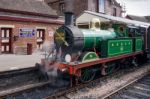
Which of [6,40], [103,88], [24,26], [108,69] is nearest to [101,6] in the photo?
[24,26]

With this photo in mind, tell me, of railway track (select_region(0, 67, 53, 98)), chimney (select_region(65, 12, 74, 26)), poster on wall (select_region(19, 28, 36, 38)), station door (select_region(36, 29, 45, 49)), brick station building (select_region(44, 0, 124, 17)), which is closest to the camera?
railway track (select_region(0, 67, 53, 98))

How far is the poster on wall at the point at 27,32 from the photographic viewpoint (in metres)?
20.4

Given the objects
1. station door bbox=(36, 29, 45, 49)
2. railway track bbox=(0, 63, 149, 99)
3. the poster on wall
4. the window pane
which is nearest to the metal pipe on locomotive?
railway track bbox=(0, 63, 149, 99)

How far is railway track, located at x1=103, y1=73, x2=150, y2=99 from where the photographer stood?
28.8 ft

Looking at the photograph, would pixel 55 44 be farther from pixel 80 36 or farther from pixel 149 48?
pixel 149 48

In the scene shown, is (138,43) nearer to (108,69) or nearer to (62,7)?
(108,69)

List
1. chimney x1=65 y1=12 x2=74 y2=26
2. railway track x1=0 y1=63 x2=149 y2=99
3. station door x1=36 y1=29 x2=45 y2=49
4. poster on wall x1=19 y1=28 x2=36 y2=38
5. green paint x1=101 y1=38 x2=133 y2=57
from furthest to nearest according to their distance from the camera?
station door x1=36 y1=29 x2=45 y2=49
poster on wall x1=19 y1=28 x2=36 y2=38
green paint x1=101 y1=38 x2=133 y2=57
chimney x1=65 y1=12 x2=74 y2=26
railway track x1=0 y1=63 x2=149 y2=99

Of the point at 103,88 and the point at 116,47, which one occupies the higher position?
the point at 116,47

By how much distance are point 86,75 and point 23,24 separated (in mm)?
11536

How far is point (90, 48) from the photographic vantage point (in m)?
11.0

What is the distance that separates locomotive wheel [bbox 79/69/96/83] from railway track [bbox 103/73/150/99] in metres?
1.54

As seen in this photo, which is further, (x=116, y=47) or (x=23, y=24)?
(x=23, y=24)

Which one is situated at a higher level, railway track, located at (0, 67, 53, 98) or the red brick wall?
the red brick wall

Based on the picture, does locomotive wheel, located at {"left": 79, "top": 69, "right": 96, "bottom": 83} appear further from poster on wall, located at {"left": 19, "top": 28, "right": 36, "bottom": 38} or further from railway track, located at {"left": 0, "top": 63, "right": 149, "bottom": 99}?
poster on wall, located at {"left": 19, "top": 28, "right": 36, "bottom": 38}
